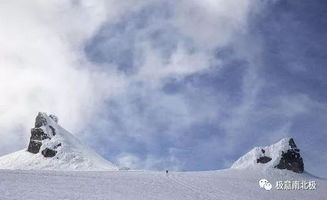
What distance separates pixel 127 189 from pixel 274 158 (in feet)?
179

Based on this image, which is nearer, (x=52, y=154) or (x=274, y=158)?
(x=274, y=158)

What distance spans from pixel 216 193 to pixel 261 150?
4779 cm

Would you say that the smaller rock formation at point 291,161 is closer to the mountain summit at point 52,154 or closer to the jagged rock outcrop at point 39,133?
the mountain summit at point 52,154

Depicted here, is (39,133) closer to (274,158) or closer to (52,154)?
(52,154)

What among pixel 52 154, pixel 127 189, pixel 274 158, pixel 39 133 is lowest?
pixel 127 189

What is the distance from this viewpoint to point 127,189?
41875mm

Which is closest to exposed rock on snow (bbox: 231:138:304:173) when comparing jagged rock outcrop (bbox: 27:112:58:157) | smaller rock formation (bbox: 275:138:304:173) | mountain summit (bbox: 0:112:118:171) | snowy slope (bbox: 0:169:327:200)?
smaller rock formation (bbox: 275:138:304:173)

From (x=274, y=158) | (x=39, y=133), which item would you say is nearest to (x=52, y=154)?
(x=39, y=133)

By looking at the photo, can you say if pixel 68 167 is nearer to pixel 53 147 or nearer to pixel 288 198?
pixel 53 147

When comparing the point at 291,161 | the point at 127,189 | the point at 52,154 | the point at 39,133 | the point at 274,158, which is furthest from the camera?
the point at 39,133

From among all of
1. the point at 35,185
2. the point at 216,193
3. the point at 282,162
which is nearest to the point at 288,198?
the point at 216,193

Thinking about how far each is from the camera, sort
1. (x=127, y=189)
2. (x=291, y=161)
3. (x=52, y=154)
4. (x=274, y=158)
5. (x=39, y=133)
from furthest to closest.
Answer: (x=39, y=133) < (x=52, y=154) < (x=291, y=161) < (x=274, y=158) < (x=127, y=189)

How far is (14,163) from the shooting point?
Answer: 362 ft

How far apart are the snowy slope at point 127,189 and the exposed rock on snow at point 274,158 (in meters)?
23.2
